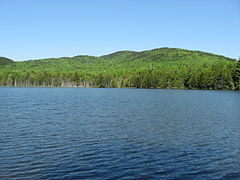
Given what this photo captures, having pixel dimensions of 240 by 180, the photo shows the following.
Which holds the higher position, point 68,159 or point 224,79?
point 224,79

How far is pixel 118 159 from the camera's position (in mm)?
18516

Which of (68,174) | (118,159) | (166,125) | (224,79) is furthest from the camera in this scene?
(224,79)

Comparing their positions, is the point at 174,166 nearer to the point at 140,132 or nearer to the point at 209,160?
the point at 209,160

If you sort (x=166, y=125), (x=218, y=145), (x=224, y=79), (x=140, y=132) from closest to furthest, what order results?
(x=218, y=145)
(x=140, y=132)
(x=166, y=125)
(x=224, y=79)

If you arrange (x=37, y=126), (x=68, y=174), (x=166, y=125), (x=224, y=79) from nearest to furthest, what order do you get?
(x=68, y=174), (x=37, y=126), (x=166, y=125), (x=224, y=79)

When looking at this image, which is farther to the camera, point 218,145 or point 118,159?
point 218,145

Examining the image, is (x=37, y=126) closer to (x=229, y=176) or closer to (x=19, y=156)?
(x=19, y=156)

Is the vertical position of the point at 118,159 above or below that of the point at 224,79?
below

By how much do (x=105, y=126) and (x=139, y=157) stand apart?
13.1m

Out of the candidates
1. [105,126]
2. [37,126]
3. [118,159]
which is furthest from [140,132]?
[37,126]

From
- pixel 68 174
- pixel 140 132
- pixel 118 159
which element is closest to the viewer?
pixel 68 174

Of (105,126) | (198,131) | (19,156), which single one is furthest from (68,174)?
(198,131)

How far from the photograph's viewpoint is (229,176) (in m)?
15.8

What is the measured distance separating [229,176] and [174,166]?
3.47m
